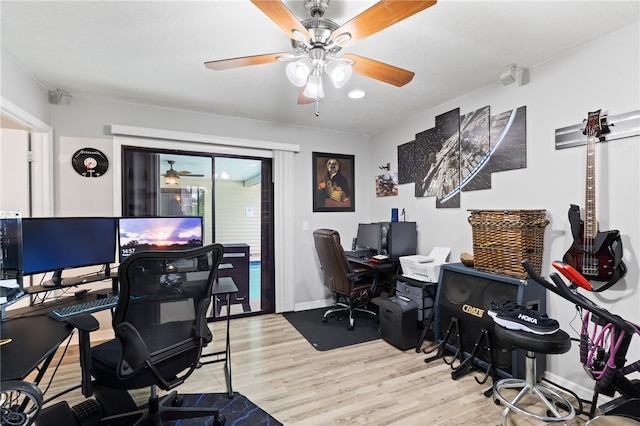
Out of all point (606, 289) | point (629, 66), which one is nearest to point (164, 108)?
point (629, 66)

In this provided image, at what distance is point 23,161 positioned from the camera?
105 inches

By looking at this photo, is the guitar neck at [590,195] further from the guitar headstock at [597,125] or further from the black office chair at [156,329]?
the black office chair at [156,329]

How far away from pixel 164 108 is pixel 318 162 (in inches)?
77.0

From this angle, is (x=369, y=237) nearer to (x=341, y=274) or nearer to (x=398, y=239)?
(x=398, y=239)

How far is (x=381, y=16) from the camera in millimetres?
1363

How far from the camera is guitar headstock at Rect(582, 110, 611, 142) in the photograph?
77.5 inches

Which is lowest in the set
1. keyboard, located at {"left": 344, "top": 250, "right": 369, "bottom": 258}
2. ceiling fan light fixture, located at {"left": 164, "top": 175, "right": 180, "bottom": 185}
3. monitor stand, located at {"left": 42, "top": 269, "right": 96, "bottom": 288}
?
keyboard, located at {"left": 344, "top": 250, "right": 369, "bottom": 258}

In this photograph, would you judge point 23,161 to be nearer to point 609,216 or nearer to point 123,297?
point 123,297

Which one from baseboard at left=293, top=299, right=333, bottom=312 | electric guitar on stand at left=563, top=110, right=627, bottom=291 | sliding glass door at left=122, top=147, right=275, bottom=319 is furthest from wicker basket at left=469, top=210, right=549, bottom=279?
sliding glass door at left=122, top=147, right=275, bottom=319

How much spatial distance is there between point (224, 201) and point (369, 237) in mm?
1906

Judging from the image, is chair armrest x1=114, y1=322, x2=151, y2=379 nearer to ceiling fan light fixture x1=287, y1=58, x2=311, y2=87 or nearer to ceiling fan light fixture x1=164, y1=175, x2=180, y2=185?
ceiling fan light fixture x1=287, y1=58, x2=311, y2=87

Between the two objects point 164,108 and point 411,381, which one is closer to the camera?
point 411,381

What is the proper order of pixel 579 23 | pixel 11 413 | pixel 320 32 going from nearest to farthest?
pixel 11 413 → pixel 320 32 → pixel 579 23

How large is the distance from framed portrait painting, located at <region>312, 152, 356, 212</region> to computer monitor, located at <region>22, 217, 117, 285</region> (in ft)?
7.93
